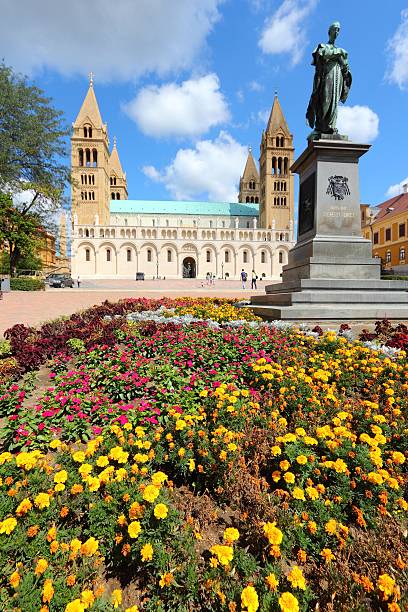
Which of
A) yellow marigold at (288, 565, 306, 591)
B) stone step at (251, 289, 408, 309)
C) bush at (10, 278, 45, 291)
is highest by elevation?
bush at (10, 278, 45, 291)

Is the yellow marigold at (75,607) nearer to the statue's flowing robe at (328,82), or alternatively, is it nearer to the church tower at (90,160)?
the statue's flowing robe at (328,82)

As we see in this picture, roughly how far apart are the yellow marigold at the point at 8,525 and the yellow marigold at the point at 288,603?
5.04ft

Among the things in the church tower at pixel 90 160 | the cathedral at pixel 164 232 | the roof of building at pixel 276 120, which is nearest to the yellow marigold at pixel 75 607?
the cathedral at pixel 164 232

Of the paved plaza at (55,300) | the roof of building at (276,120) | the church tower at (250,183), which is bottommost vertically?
the paved plaza at (55,300)

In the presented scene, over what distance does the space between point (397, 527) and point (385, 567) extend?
0.40 m

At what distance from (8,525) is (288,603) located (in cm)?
160

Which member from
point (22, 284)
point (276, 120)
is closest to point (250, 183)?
point (276, 120)

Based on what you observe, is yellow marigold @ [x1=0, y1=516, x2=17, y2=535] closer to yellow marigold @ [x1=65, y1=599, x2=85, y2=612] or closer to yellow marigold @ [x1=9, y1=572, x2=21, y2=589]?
yellow marigold @ [x1=9, y1=572, x2=21, y2=589]

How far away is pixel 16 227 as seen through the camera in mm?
33094

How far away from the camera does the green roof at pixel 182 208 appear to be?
94.9 m

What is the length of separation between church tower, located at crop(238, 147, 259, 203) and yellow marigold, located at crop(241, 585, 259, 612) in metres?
111

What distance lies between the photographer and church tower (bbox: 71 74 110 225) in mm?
79938

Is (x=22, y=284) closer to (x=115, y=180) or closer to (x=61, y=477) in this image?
(x=61, y=477)

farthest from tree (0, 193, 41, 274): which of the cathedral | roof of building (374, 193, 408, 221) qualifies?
roof of building (374, 193, 408, 221)
